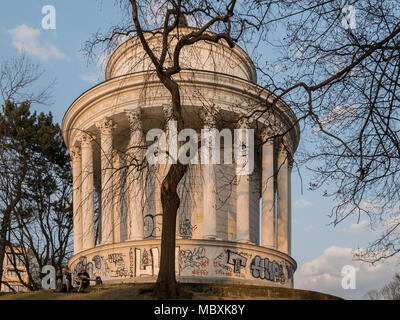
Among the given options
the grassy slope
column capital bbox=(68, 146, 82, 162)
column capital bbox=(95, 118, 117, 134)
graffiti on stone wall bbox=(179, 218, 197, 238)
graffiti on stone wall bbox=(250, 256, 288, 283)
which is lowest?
the grassy slope

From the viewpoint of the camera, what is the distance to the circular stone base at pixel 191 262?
100ft

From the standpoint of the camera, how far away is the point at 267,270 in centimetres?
3288

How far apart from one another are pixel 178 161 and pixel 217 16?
456 cm

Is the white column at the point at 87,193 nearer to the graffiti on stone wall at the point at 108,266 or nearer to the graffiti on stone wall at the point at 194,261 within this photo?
the graffiti on stone wall at the point at 108,266

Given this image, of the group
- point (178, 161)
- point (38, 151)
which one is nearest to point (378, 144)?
point (178, 161)

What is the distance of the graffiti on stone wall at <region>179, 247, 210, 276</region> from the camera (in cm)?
3052

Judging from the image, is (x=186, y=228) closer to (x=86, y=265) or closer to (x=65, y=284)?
(x=86, y=265)

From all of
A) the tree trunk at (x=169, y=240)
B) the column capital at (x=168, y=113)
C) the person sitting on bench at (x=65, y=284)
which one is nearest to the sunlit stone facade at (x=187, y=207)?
the column capital at (x=168, y=113)

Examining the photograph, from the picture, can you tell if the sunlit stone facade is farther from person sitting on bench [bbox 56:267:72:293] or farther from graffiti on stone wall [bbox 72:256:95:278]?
person sitting on bench [bbox 56:267:72:293]

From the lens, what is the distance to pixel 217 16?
1655cm

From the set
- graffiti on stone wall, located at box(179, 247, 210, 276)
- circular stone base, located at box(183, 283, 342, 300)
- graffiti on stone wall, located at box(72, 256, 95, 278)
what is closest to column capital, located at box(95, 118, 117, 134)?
graffiti on stone wall, located at box(72, 256, 95, 278)

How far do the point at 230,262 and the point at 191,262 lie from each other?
7.71 ft

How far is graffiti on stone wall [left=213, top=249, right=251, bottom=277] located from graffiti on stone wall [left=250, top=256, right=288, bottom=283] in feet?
2.38
